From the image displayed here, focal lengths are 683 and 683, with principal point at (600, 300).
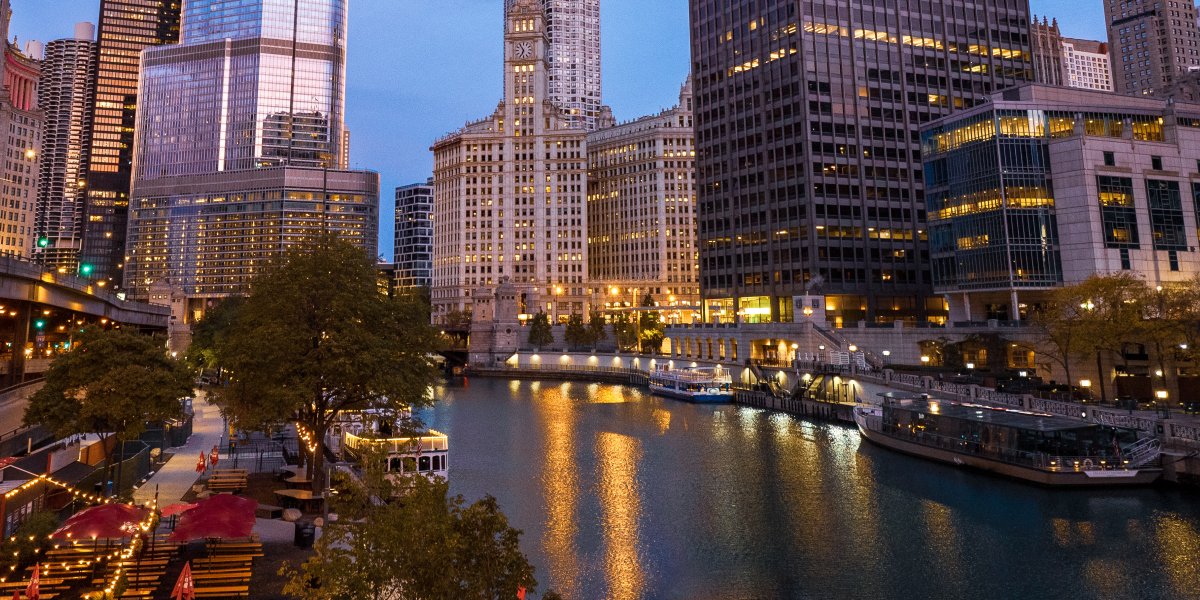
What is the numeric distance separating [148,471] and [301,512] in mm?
15879

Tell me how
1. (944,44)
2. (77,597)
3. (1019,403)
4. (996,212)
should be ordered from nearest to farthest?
(77,597) → (1019,403) → (996,212) → (944,44)

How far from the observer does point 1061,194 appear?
8825 cm

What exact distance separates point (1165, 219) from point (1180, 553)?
70151 millimetres

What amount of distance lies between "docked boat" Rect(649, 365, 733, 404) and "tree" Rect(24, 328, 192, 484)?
7716 centimetres

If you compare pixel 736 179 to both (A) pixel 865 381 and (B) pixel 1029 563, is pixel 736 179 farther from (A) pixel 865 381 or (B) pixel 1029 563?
(B) pixel 1029 563

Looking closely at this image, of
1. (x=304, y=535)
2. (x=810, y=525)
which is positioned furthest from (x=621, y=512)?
(x=304, y=535)

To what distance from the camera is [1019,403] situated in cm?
6031

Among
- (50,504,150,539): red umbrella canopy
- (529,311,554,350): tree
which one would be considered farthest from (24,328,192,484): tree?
(529,311,554,350): tree

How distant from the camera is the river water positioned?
31453 millimetres

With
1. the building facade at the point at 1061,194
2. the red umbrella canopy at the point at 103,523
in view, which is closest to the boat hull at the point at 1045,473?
the building facade at the point at 1061,194

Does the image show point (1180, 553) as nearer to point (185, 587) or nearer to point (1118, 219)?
point (185, 587)

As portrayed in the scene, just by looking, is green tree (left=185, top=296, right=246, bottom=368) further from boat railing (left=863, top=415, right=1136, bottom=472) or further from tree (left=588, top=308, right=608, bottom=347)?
boat railing (left=863, top=415, right=1136, bottom=472)

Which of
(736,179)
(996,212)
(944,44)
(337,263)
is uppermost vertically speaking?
(944,44)

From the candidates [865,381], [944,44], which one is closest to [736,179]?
[944,44]
